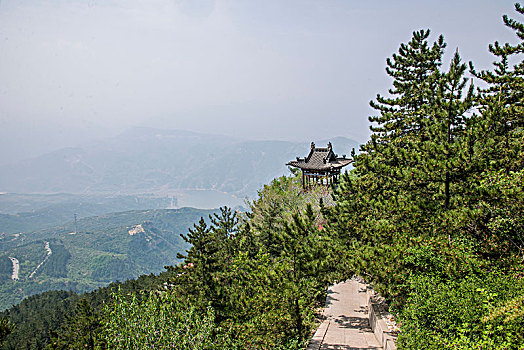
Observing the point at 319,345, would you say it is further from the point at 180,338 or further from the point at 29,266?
the point at 29,266

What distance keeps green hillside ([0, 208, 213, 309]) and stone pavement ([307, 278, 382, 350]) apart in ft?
429

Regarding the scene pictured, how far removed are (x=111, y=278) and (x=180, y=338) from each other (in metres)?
158

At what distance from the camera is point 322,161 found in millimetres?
23219

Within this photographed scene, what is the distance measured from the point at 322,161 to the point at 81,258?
6481 inches

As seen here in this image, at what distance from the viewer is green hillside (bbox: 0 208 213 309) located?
128 metres

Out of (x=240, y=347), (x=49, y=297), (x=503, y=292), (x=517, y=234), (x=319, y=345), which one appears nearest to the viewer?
(x=503, y=292)

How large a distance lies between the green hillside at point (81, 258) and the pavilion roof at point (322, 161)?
126 m

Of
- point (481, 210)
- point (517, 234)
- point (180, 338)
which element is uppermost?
point (481, 210)

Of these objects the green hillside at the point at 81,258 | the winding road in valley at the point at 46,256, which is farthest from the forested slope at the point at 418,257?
the winding road in valley at the point at 46,256

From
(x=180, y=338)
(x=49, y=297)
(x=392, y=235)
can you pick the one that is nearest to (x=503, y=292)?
(x=392, y=235)

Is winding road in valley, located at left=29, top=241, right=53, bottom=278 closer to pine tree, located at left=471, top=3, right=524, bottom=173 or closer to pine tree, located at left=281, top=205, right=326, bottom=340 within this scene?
pine tree, located at left=281, top=205, right=326, bottom=340

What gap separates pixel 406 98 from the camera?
45.7 ft

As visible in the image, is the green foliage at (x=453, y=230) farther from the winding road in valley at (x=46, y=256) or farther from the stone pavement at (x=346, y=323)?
the winding road in valley at (x=46, y=256)

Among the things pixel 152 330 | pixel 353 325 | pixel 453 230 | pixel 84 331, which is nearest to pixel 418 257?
pixel 453 230
